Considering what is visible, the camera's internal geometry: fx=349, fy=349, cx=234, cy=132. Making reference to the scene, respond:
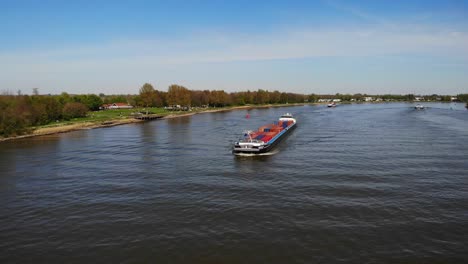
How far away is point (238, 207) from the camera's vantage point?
28891 mm

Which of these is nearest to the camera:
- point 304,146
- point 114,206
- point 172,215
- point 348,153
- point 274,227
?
point 274,227

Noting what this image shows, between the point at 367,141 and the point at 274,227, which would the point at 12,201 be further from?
the point at 367,141

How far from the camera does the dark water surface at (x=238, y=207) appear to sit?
844 inches

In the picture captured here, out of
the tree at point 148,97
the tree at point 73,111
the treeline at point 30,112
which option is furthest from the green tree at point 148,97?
the tree at point 73,111

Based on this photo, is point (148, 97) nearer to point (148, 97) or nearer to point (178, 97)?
point (148, 97)

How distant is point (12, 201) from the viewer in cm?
3203

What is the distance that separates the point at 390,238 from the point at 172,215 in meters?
15.8

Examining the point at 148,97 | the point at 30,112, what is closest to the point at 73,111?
the point at 30,112

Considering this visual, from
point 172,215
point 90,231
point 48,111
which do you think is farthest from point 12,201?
point 48,111

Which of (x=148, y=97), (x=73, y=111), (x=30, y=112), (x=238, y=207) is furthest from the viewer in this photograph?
(x=148, y=97)

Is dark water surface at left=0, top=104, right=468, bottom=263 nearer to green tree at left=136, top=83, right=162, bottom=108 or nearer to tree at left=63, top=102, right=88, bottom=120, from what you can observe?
tree at left=63, top=102, right=88, bottom=120

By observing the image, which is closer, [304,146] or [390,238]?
[390,238]

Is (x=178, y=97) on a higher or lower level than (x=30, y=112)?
higher

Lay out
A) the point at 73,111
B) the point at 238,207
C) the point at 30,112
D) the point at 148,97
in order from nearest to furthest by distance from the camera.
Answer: the point at 238,207
the point at 30,112
the point at 73,111
the point at 148,97
